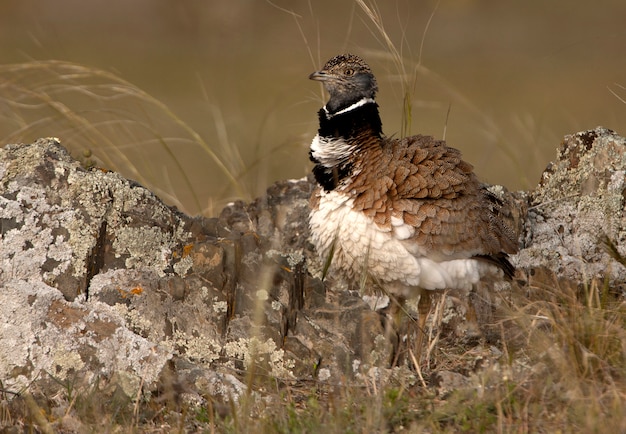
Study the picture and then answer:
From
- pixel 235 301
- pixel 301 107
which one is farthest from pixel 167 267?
pixel 301 107

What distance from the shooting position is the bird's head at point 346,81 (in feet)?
22.9

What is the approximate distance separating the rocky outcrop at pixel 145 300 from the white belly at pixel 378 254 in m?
0.24

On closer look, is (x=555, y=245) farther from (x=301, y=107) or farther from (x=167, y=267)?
(x=301, y=107)

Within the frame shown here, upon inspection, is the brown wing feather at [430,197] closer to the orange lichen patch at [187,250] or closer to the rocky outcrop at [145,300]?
the rocky outcrop at [145,300]

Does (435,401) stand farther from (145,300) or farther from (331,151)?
(331,151)

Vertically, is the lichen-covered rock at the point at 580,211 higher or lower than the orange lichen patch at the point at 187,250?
higher

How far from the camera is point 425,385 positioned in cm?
537

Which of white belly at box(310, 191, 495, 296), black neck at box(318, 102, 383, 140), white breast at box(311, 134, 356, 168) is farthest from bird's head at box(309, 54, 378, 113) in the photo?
white belly at box(310, 191, 495, 296)

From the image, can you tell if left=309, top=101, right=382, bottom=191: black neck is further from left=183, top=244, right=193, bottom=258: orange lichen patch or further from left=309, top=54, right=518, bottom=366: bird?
left=183, top=244, right=193, bottom=258: orange lichen patch

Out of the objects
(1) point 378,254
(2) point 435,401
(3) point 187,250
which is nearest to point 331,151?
(1) point 378,254

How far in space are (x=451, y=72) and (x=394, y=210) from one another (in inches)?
670

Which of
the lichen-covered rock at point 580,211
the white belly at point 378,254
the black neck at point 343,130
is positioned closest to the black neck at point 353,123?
the black neck at point 343,130

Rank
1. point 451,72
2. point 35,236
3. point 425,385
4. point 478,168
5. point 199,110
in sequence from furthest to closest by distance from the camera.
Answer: point 451,72
point 199,110
point 478,168
point 35,236
point 425,385

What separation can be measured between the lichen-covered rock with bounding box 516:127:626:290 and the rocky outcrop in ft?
2.79
